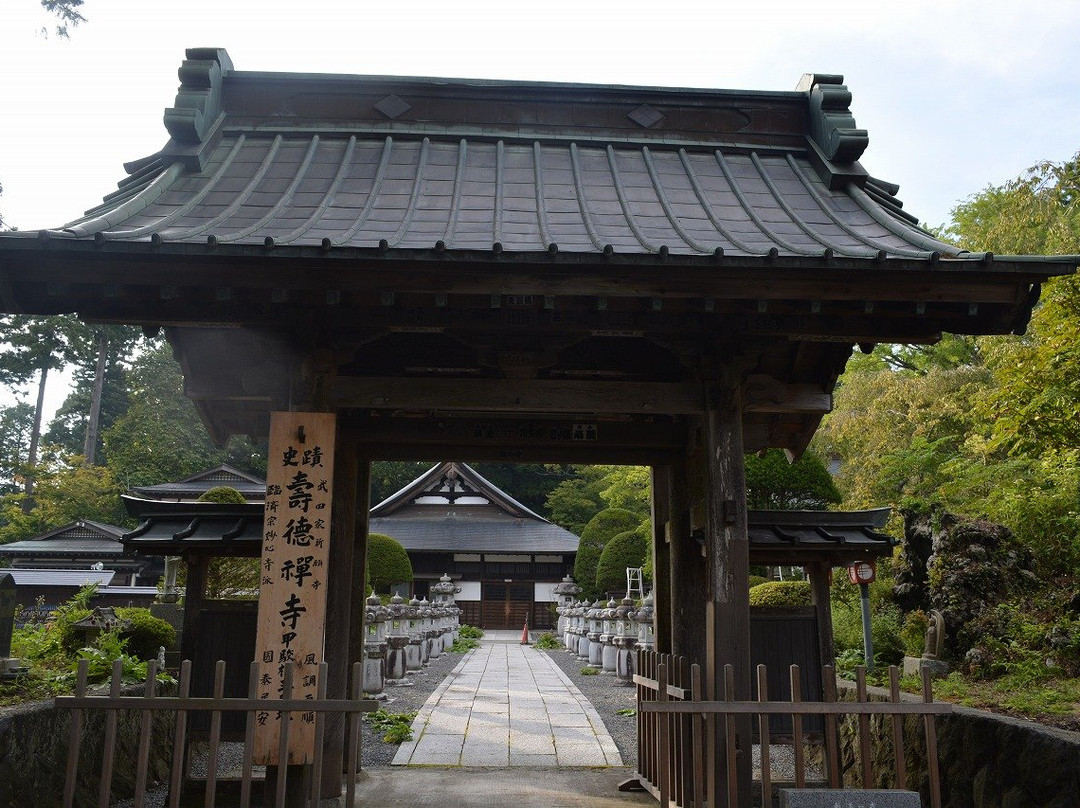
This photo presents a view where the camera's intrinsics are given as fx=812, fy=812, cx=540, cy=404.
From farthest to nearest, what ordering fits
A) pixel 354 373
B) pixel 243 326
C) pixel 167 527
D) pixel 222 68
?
1. pixel 167 527
2. pixel 222 68
3. pixel 354 373
4. pixel 243 326

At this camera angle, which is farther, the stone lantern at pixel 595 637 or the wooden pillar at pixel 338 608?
the stone lantern at pixel 595 637

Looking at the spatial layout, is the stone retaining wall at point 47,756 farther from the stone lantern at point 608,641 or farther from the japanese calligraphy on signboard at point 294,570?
the stone lantern at point 608,641

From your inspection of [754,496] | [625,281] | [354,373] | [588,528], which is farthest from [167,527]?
[588,528]

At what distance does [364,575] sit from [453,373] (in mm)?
2478

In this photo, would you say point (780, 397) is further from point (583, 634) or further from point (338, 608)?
point (583, 634)

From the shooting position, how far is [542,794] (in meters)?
6.97

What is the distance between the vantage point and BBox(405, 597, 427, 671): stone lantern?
18.3m

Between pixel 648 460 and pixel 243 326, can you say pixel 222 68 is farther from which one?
pixel 648 460

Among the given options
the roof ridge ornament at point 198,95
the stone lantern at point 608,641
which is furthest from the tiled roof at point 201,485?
the roof ridge ornament at point 198,95

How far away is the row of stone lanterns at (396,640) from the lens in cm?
1419

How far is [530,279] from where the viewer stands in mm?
4695

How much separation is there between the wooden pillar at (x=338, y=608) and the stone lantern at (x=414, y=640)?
456 inches

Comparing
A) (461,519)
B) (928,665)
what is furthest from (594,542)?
(928,665)

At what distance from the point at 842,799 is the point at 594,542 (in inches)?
1117
